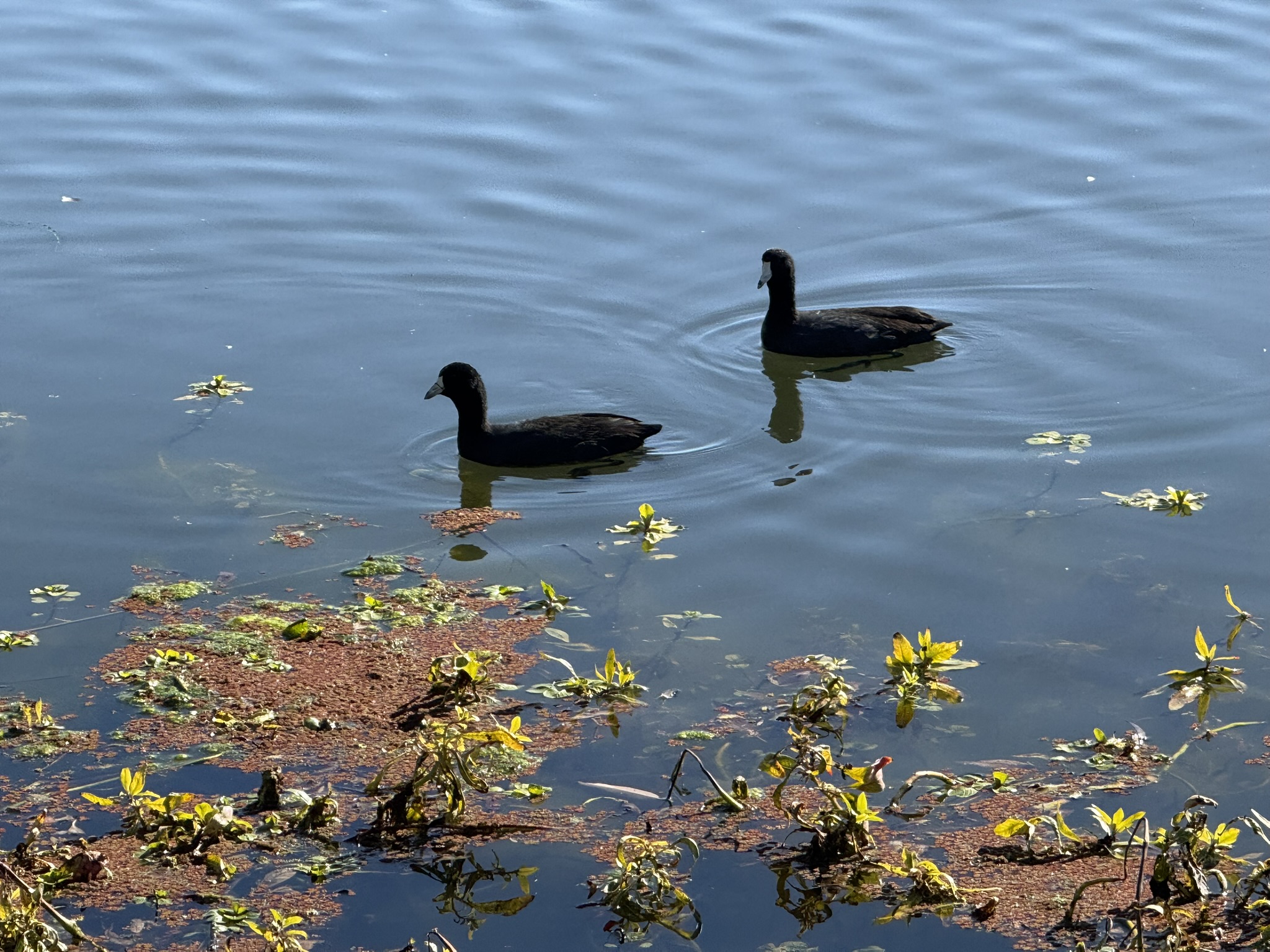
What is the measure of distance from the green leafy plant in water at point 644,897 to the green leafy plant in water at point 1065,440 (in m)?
5.02

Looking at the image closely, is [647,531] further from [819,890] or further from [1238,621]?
[819,890]

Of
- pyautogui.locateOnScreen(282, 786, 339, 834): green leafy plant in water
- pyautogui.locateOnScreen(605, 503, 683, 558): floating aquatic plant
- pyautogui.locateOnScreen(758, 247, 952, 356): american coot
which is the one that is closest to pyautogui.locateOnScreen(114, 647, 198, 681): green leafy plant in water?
pyautogui.locateOnScreen(282, 786, 339, 834): green leafy plant in water

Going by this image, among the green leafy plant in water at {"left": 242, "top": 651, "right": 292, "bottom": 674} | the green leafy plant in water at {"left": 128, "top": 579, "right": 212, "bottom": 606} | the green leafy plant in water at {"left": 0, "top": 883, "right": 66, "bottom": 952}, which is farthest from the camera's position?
the green leafy plant in water at {"left": 128, "top": 579, "right": 212, "bottom": 606}

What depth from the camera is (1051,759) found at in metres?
6.70

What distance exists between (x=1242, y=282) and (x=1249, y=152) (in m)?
2.65

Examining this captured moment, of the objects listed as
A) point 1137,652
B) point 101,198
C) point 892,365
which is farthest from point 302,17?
point 1137,652

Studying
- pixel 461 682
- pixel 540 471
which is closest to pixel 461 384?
pixel 540 471

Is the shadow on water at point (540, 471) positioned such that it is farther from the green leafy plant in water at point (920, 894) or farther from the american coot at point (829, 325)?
the green leafy plant in water at point (920, 894)

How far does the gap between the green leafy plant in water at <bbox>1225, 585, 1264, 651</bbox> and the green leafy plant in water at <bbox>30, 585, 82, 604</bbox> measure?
5484 mm

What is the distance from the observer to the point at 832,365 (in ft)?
38.8

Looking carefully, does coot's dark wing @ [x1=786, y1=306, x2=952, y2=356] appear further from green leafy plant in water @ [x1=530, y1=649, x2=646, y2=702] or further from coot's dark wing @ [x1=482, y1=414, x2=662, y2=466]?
green leafy plant in water @ [x1=530, y1=649, x2=646, y2=702]

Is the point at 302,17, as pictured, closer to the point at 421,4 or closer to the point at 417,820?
the point at 421,4

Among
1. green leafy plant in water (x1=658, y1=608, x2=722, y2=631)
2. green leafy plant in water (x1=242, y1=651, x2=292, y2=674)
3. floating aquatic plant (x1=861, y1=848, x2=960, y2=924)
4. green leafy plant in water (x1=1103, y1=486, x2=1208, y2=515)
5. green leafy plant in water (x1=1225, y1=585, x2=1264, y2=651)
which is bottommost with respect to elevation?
floating aquatic plant (x1=861, y1=848, x2=960, y2=924)

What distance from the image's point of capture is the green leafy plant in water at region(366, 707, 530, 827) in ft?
19.5
